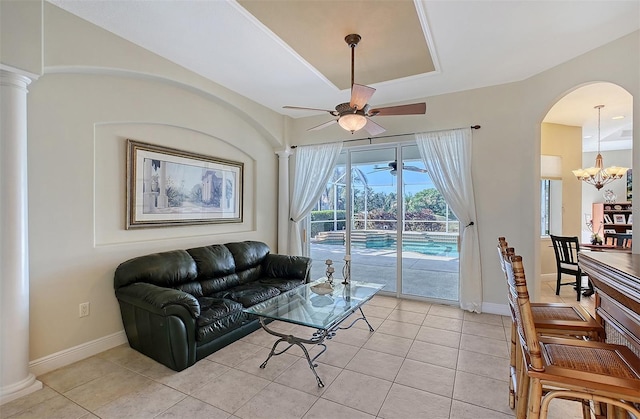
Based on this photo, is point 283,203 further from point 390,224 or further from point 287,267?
point 390,224

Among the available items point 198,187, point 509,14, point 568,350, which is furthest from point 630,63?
point 198,187

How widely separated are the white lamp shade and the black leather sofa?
5196 millimetres

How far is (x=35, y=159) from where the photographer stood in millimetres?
2494

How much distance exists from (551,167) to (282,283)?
18.5 ft

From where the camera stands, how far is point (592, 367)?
4.28 feet

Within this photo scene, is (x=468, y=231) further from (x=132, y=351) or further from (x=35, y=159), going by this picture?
(x=35, y=159)

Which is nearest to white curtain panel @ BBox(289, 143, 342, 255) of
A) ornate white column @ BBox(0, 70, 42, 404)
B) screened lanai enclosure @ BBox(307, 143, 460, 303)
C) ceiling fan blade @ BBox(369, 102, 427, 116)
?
screened lanai enclosure @ BBox(307, 143, 460, 303)

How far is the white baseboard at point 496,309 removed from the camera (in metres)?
3.92

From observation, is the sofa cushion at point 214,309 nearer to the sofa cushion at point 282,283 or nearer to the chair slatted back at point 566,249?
the sofa cushion at point 282,283

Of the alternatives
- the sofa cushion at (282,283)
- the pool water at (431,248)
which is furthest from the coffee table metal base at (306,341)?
the pool water at (431,248)

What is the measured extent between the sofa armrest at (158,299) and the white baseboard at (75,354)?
54cm

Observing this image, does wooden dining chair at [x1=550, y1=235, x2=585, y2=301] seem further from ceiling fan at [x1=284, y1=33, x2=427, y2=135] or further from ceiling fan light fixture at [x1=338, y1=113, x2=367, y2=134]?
ceiling fan light fixture at [x1=338, y1=113, x2=367, y2=134]

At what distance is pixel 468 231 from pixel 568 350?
2798mm

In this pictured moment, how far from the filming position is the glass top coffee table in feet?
8.09
